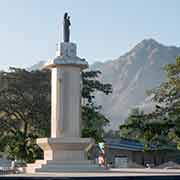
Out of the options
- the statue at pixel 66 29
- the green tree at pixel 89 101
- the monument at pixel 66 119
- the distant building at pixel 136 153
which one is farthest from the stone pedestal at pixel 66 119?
the distant building at pixel 136 153

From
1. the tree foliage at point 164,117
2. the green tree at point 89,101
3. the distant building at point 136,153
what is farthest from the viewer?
the distant building at point 136,153

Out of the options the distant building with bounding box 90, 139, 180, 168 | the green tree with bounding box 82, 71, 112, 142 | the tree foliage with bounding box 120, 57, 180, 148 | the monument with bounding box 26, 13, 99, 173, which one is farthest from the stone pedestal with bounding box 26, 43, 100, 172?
the distant building with bounding box 90, 139, 180, 168

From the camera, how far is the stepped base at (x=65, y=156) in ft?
69.1

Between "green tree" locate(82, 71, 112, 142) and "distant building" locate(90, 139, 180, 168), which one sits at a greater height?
"green tree" locate(82, 71, 112, 142)

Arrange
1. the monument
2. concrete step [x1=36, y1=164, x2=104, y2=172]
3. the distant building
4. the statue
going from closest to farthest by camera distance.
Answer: concrete step [x1=36, y1=164, x2=104, y2=172]
the monument
the statue
the distant building

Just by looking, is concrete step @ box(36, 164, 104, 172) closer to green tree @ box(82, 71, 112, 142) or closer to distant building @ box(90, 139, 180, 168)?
green tree @ box(82, 71, 112, 142)

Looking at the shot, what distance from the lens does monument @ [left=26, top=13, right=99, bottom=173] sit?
2198cm

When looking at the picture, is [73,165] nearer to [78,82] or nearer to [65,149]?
[65,149]

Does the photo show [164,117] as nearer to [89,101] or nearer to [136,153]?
[89,101]

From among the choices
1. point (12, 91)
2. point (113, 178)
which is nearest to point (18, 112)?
point (12, 91)

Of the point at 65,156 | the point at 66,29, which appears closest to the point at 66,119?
the point at 65,156

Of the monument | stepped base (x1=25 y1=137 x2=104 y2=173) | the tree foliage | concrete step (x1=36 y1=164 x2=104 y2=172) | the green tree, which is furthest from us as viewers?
the green tree

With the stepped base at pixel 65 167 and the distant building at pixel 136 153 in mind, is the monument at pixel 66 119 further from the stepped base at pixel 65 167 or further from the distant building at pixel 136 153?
the distant building at pixel 136 153

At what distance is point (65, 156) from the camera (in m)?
22.4
